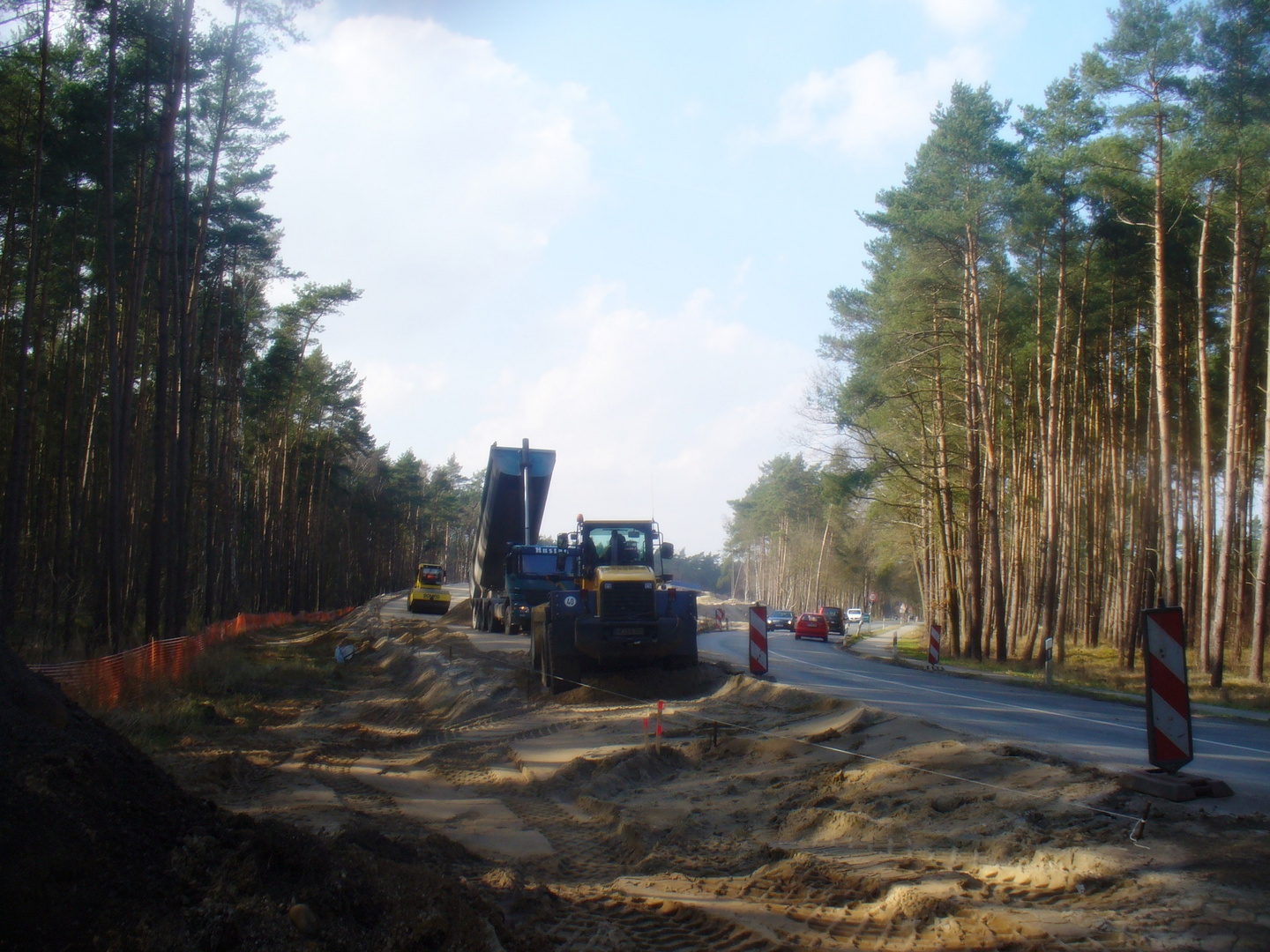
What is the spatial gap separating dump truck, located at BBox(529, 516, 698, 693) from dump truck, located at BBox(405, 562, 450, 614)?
1181 inches

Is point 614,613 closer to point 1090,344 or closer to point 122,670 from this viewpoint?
point 122,670

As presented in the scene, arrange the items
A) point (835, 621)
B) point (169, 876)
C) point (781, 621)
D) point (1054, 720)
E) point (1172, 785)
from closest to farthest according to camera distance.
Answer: point (169, 876)
point (1172, 785)
point (1054, 720)
point (835, 621)
point (781, 621)

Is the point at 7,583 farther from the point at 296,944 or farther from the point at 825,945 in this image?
the point at 825,945

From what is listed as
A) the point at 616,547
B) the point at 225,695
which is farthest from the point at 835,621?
the point at 225,695

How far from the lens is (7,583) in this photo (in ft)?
51.0

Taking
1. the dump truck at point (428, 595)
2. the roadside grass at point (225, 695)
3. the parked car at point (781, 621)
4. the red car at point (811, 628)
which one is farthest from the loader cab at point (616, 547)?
the parked car at point (781, 621)

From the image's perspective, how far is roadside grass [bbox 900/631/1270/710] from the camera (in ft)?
53.9

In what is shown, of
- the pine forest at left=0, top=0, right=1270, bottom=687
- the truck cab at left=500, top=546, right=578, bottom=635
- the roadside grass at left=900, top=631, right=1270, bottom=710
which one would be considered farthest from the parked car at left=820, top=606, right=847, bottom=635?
the truck cab at left=500, top=546, right=578, bottom=635

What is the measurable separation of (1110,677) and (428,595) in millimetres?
32604

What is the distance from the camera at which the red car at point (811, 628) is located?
133 ft

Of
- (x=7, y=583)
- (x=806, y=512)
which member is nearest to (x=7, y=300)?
(x=7, y=583)

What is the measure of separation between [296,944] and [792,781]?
5115 millimetres

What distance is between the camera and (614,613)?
14062mm

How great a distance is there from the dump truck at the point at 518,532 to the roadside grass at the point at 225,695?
17.7ft
